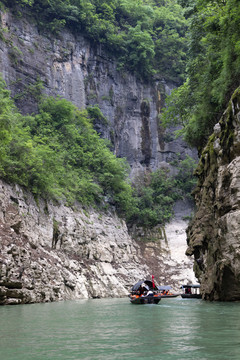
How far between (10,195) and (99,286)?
425 inches

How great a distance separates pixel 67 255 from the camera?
2897 centimetres

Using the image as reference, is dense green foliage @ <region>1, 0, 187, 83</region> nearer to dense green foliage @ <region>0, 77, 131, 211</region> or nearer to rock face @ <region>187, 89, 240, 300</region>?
dense green foliage @ <region>0, 77, 131, 211</region>

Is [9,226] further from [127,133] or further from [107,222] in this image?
[127,133]

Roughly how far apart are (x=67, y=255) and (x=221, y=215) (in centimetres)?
1490

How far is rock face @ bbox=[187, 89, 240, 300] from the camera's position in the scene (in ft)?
54.6

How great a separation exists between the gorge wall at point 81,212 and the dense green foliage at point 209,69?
42.5ft

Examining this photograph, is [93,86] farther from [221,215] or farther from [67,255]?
[221,215]

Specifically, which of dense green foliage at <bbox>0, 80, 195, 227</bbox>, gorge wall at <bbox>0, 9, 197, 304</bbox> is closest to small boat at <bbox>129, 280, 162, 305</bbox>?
gorge wall at <bbox>0, 9, 197, 304</bbox>

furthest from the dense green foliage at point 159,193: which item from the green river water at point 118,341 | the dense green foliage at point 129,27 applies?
the green river water at point 118,341

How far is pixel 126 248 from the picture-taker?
38.3m

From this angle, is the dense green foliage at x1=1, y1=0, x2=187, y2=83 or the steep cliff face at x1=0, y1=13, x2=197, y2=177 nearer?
the steep cliff face at x1=0, y1=13, x2=197, y2=177

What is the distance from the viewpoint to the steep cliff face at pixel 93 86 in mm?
41031

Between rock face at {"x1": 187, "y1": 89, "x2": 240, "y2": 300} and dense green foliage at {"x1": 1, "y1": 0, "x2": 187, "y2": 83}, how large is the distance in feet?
114

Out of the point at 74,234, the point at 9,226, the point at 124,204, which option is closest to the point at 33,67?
the point at 124,204
